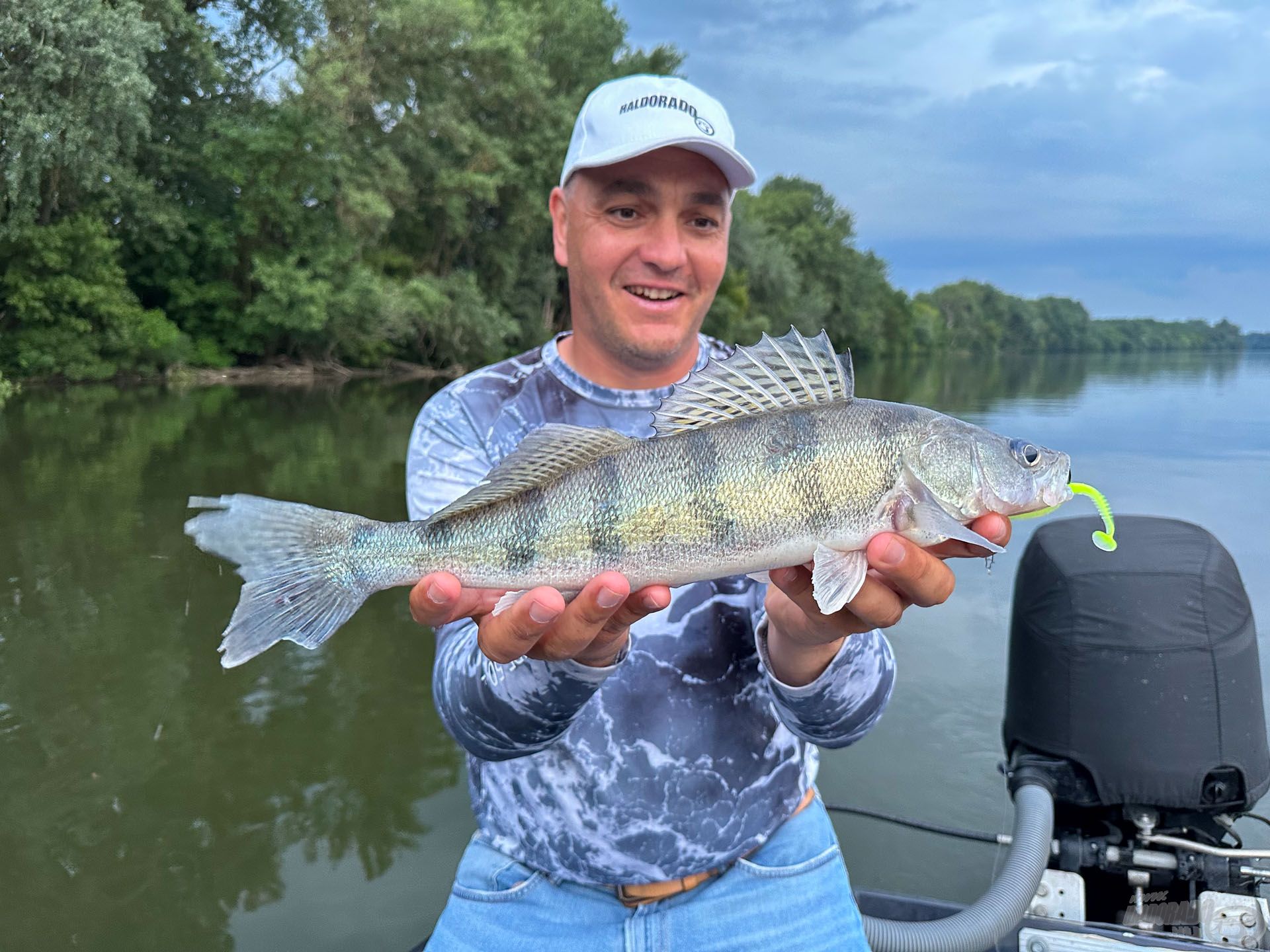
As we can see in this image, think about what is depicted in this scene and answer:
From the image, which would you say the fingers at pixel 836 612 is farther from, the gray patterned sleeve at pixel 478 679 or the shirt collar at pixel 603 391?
the shirt collar at pixel 603 391

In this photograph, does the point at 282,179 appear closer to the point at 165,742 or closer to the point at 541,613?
the point at 165,742

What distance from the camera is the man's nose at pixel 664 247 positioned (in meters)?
2.92

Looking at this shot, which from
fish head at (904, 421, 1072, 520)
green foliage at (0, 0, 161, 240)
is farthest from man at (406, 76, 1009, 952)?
green foliage at (0, 0, 161, 240)

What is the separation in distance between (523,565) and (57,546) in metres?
9.07

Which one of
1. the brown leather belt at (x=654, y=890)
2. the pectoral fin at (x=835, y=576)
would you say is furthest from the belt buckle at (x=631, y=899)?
the pectoral fin at (x=835, y=576)

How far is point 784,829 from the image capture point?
2.76 meters

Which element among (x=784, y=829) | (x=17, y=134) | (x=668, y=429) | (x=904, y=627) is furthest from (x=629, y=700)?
(x=17, y=134)

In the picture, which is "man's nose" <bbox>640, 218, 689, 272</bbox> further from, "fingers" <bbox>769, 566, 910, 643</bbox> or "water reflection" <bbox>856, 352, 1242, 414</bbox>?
"water reflection" <bbox>856, 352, 1242, 414</bbox>

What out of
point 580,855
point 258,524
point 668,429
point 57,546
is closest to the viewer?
point 258,524

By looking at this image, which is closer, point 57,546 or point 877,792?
point 877,792

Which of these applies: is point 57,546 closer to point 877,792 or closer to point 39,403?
point 877,792

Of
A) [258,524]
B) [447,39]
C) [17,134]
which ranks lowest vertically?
[258,524]

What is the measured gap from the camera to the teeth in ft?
9.70

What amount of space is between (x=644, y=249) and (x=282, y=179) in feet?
101
